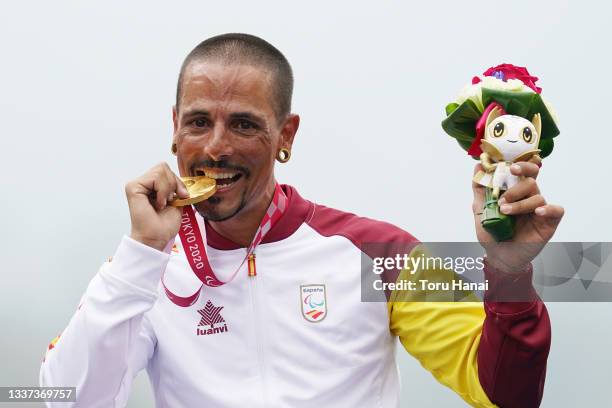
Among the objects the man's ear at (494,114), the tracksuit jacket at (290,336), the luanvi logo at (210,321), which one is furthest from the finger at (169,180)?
the man's ear at (494,114)

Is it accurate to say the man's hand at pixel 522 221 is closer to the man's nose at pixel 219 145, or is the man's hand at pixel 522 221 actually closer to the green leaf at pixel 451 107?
the green leaf at pixel 451 107

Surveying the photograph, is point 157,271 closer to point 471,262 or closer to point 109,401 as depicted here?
point 109,401

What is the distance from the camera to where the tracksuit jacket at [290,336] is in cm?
213

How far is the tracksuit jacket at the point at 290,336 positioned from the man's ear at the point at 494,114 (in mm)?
556

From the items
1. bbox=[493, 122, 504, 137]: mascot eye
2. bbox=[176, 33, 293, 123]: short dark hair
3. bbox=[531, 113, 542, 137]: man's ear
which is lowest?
bbox=[493, 122, 504, 137]: mascot eye

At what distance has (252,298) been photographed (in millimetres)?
2305

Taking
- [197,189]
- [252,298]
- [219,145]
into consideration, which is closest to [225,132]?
[219,145]

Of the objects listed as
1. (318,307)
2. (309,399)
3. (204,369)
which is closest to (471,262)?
(318,307)

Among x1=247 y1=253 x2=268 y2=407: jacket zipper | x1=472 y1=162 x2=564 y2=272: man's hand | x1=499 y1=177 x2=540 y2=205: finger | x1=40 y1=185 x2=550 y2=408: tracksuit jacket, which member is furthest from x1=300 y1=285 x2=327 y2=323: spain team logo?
x1=499 y1=177 x2=540 y2=205: finger

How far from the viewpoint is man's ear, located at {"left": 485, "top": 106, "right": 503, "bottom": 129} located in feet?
6.00

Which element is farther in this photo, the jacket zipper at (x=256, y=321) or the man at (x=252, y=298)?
the jacket zipper at (x=256, y=321)

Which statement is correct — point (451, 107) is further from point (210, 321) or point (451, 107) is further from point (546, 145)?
point (210, 321)

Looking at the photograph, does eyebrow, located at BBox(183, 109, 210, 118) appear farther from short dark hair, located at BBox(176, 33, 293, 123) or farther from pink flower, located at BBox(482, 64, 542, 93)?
pink flower, located at BBox(482, 64, 542, 93)

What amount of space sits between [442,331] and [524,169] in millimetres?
679
